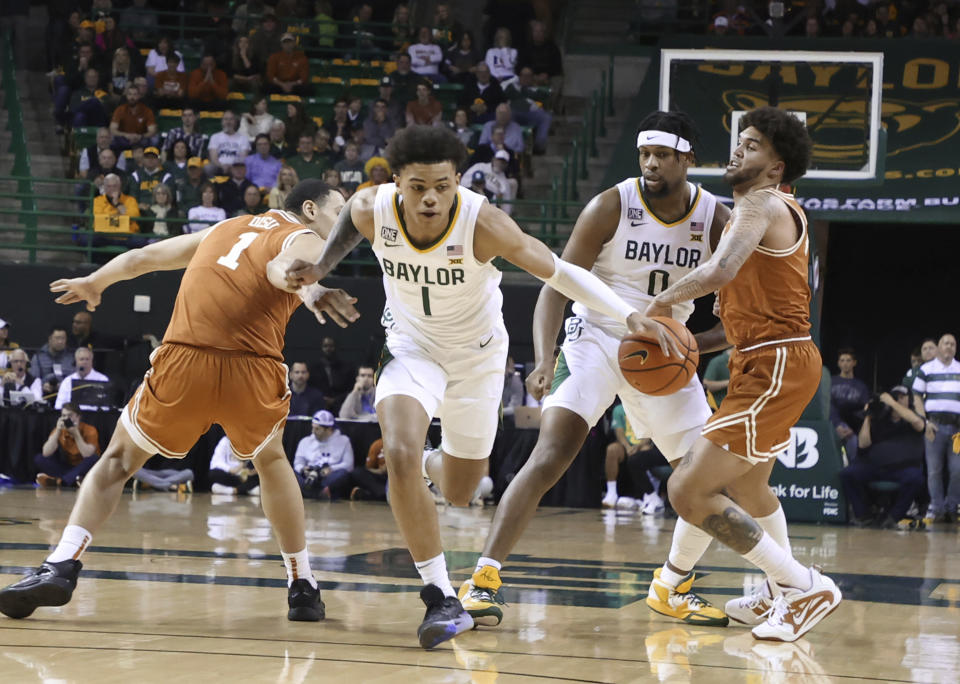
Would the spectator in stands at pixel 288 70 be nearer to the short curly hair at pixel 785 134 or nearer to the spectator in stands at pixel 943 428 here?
the spectator in stands at pixel 943 428

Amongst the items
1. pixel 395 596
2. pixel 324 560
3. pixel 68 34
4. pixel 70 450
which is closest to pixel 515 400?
pixel 70 450

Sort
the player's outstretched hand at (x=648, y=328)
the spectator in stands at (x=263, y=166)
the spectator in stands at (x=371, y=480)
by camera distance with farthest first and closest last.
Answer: the spectator in stands at (x=263, y=166), the spectator in stands at (x=371, y=480), the player's outstretched hand at (x=648, y=328)

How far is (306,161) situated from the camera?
17.1 m

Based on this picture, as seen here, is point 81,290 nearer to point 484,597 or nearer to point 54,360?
point 484,597

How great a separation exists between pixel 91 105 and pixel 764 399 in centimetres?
1547

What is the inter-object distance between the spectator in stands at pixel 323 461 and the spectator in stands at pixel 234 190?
421cm

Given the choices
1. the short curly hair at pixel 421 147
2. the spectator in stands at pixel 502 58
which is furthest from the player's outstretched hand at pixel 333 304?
the spectator in stands at pixel 502 58

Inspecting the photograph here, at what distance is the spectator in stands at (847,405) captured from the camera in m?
12.8

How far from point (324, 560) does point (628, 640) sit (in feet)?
9.65

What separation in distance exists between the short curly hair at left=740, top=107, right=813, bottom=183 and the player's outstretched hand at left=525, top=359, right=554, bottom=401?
132cm

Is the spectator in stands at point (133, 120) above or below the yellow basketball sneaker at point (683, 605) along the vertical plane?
above

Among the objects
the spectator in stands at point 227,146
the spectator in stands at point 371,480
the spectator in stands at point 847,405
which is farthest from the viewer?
the spectator in stands at point 227,146

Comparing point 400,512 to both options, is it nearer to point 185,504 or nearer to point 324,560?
point 324,560

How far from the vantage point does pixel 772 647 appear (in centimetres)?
501
